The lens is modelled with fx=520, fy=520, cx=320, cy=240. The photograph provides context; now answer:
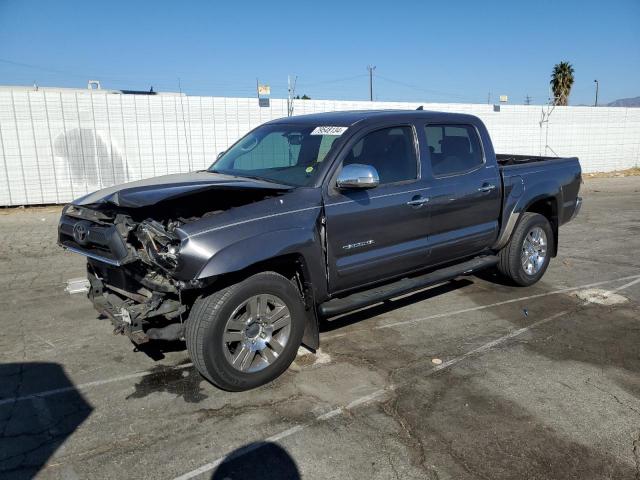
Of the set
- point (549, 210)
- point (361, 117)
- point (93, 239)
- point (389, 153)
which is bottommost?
point (549, 210)

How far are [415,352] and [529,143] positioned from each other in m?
16.7

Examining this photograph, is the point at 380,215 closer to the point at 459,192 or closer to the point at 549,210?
the point at 459,192

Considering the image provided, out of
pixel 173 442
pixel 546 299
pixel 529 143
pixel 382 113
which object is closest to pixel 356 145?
pixel 382 113

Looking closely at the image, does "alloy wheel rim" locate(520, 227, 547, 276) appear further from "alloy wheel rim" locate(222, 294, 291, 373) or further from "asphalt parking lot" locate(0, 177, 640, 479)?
"alloy wheel rim" locate(222, 294, 291, 373)

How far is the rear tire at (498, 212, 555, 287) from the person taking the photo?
590 cm

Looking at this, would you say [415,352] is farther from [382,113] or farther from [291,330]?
[382,113]

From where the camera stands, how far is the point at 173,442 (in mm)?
3180

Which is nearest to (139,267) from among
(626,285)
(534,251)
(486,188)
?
(486,188)

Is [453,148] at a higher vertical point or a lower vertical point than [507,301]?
higher

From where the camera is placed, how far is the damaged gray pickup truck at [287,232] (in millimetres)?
3568

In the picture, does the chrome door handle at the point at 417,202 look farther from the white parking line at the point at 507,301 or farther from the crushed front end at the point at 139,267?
the crushed front end at the point at 139,267

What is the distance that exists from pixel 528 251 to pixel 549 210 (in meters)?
0.68

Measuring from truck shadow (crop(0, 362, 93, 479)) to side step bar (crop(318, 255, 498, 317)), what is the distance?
75.9 inches

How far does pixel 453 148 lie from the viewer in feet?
17.5
